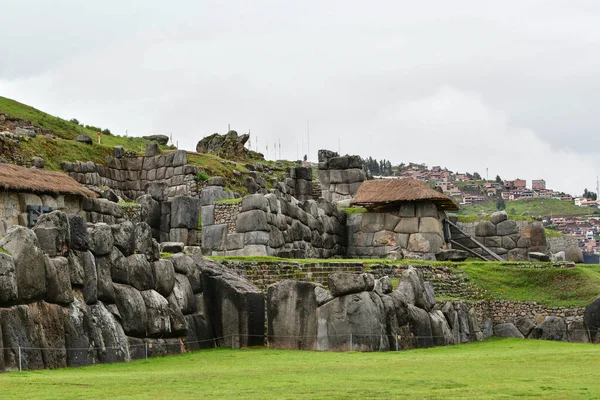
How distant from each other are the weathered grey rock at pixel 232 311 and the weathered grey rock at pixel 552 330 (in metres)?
10.3

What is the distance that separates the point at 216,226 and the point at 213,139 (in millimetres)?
32513

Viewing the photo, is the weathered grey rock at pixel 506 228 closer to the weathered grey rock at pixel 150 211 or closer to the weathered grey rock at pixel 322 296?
the weathered grey rock at pixel 150 211

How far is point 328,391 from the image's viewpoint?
14.7 metres

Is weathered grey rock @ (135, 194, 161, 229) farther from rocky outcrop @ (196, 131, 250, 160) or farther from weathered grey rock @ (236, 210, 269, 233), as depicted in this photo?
rocky outcrop @ (196, 131, 250, 160)

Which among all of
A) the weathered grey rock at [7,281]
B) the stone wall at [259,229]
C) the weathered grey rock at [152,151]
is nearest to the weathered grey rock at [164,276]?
the weathered grey rock at [7,281]

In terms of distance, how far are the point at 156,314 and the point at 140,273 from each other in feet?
3.22

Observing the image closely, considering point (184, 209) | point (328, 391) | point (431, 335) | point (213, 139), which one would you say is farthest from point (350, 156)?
point (328, 391)

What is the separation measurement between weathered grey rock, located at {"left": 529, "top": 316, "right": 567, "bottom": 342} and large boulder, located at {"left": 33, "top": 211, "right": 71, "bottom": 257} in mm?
16958

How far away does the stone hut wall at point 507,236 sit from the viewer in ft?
144

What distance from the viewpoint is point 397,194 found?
41.7 metres

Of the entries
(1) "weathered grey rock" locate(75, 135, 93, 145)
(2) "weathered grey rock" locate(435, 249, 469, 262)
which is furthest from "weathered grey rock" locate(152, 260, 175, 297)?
(1) "weathered grey rock" locate(75, 135, 93, 145)

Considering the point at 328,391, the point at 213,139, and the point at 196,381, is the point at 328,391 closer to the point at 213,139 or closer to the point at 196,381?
the point at 196,381

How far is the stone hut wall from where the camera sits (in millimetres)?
43906

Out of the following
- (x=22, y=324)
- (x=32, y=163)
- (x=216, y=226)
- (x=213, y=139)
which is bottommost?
(x=22, y=324)
